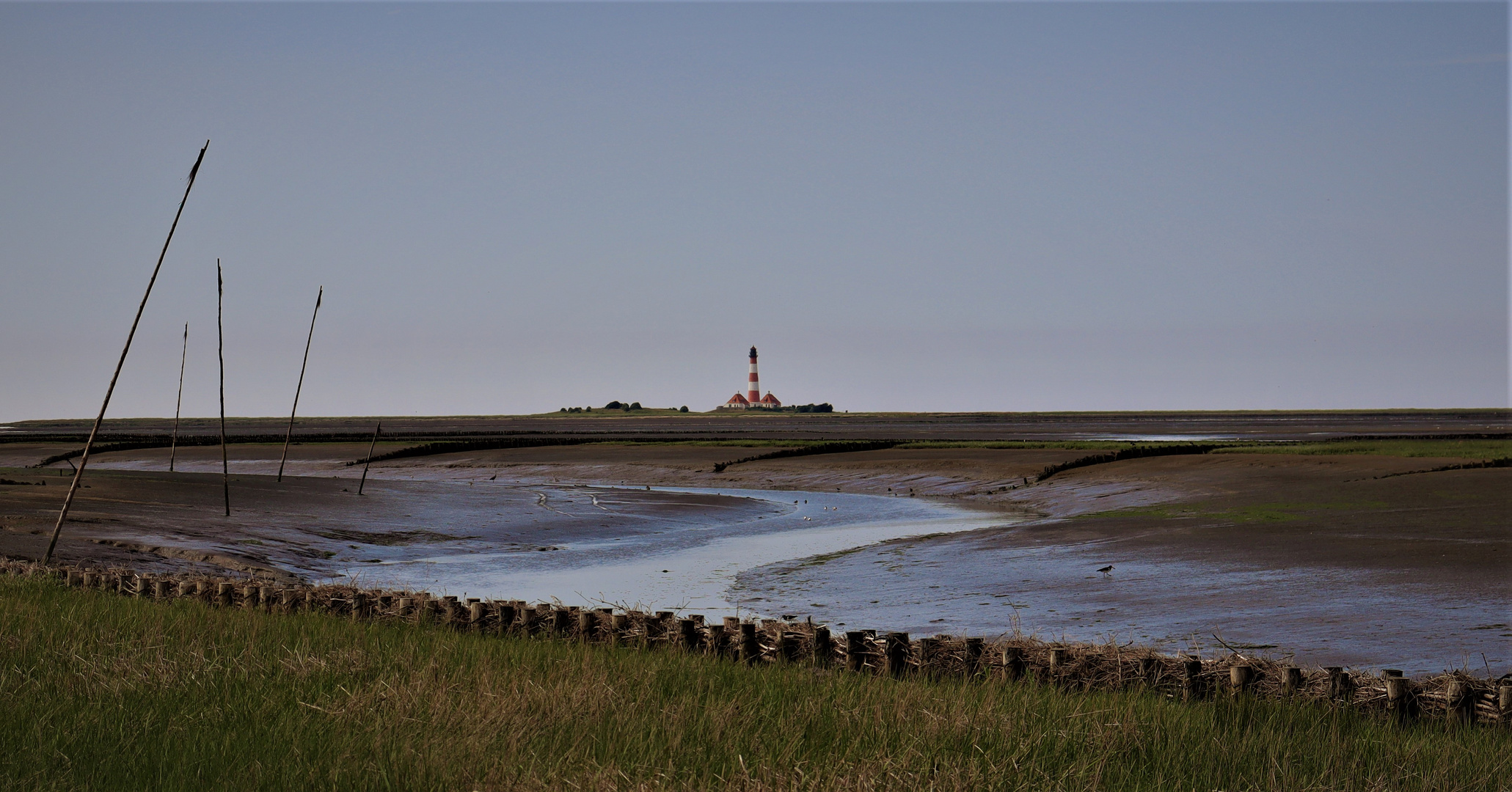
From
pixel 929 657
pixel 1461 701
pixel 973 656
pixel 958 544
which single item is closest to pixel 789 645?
pixel 929 657

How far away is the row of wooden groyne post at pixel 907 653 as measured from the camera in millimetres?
9664

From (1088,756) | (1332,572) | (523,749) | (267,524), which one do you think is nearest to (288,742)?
(523,749)

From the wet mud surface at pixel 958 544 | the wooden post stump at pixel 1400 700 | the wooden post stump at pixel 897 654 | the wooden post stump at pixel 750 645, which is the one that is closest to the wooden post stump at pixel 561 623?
the wooden post stump at pixel 750 645

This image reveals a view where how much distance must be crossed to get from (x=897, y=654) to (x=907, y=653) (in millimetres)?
87

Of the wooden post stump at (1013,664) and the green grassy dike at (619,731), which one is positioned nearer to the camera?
the green grassy dike at (619,731)

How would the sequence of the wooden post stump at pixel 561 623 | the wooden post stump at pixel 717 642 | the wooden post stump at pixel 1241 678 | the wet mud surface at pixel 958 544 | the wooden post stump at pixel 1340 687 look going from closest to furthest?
the wooden post stump at pixel 1340 687, the wooden post stump at pixel 1241 678, the wooden post stump at pixel 717 642, the wooden post stump at pixel 561 623, the wet mud surface at pixel 958 544

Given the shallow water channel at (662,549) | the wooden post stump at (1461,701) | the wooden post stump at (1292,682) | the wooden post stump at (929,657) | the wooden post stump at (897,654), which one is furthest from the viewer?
the shallow water channel at (662,549)

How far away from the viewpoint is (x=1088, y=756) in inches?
335

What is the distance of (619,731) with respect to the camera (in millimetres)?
8883

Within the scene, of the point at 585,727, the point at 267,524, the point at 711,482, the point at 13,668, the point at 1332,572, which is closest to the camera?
→ the point at 585,727

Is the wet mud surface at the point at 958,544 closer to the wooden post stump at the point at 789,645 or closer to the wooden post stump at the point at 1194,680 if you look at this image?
the wooden post stump at the point at 1194,680

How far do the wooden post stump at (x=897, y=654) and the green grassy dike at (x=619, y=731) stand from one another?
492 millimetres

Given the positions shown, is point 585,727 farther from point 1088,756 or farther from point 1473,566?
point 1473,566

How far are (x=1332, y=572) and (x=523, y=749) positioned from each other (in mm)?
14402
